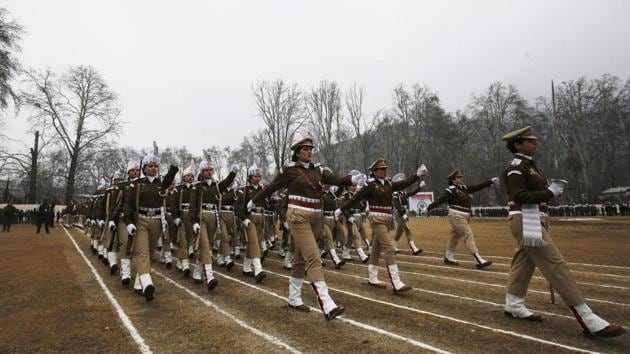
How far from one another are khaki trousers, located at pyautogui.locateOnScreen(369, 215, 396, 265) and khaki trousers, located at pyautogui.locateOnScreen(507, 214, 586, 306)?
2.13 metres

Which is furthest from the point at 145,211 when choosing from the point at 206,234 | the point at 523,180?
the point at 523,180

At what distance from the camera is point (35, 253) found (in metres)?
14.1

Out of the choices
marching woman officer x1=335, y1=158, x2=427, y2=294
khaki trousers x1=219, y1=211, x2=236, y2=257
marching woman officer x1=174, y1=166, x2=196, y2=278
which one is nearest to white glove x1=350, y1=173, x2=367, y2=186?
marching woman officer x1=335, y1=158, x2=427, y2=294

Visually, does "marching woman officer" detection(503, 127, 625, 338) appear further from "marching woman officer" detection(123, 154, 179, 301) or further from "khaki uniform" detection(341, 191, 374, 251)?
"khaki uniform" detection(341, 191, 374, 251)

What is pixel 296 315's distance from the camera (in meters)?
5.48

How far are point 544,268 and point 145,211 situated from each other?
6.32 metres

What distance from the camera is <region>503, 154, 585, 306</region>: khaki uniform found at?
4.62m

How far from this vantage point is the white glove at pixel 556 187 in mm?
4672

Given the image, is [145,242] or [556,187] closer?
[556,187]

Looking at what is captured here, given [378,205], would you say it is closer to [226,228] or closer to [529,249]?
Answer: [529,249]

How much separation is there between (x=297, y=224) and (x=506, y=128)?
48304mm

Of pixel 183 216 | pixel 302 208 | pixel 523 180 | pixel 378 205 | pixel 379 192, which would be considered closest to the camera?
pixel 523 180

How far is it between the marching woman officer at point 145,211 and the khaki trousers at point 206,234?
2.98 ft

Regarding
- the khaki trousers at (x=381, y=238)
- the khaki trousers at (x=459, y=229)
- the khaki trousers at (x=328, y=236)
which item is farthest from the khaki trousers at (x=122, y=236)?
the khaki trousers at (x=459, y=229)
